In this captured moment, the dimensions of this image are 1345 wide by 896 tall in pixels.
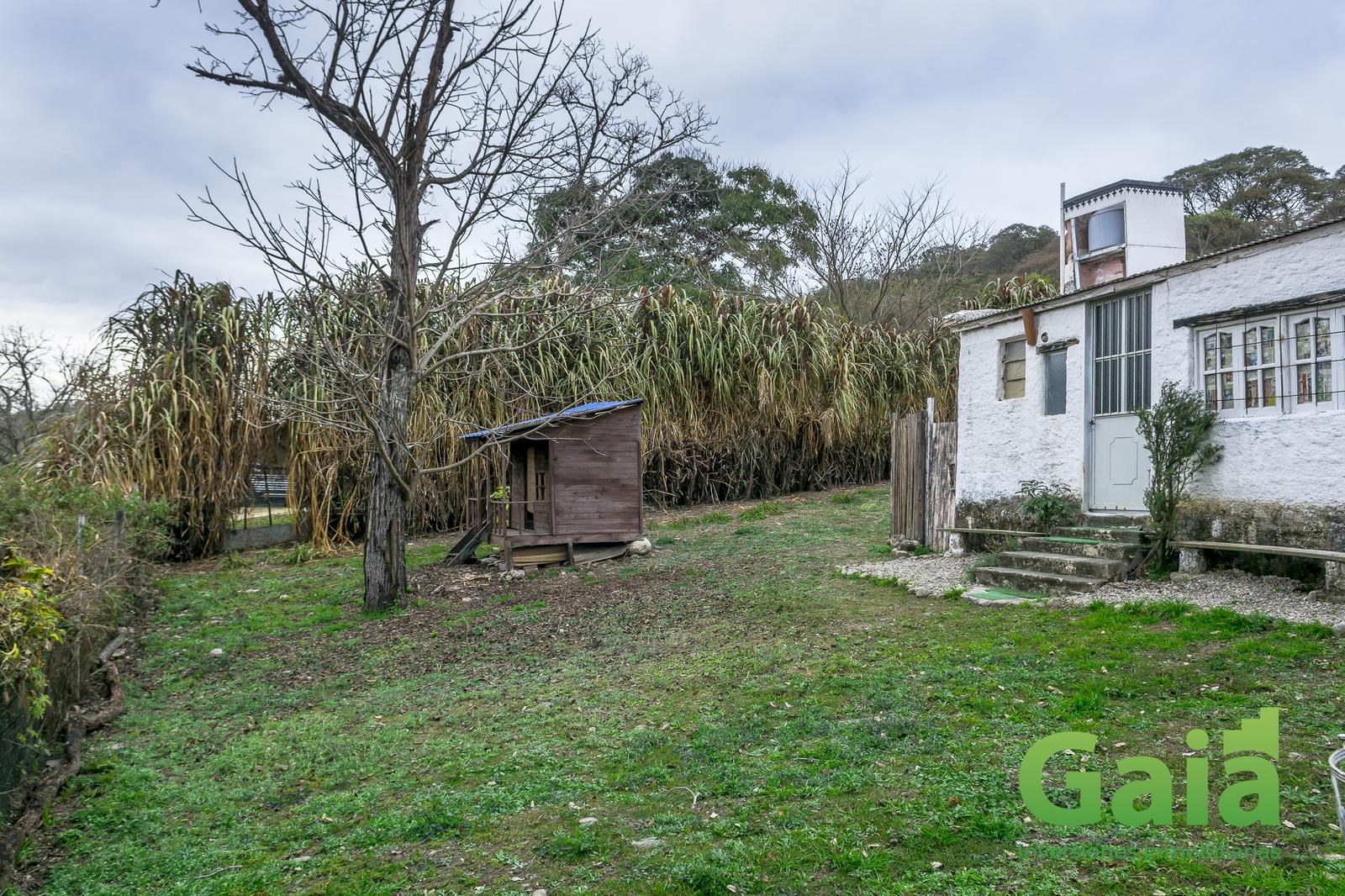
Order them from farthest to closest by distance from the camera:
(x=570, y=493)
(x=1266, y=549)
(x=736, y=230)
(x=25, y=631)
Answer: (x=736, y=230), (x=570, y=493), (x=1266, y=549), (x=25, y=631)

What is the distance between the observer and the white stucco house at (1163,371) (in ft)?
23.3

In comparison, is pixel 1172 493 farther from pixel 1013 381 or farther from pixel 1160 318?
pixel 1013 381

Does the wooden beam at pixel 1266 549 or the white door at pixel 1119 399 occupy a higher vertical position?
the white door at pixel 1119 399

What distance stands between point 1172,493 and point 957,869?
6107mm

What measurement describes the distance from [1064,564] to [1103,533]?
0.85m

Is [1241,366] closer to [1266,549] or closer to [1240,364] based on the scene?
[1240,364]

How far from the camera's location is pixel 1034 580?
26.0 ft

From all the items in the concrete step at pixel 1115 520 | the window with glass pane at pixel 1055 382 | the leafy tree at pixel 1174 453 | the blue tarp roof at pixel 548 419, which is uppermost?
the window with glass pane at pixel 1055 382

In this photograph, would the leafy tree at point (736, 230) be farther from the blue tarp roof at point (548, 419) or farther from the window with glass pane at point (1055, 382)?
the window with glass pane at point (1055, 382)

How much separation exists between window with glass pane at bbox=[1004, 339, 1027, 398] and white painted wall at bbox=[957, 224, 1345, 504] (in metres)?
0.11

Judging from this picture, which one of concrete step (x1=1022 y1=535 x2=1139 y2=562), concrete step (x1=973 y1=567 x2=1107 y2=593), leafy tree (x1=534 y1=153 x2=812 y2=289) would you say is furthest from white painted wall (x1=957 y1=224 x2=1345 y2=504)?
leafy tree (x1=534 y1=153 x2=812 y2=289)

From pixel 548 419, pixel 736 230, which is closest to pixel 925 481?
pixel 548 419

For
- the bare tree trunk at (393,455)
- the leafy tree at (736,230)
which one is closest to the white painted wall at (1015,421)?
the bare tree trunk at (393,455)

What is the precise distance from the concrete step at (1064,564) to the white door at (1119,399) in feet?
3.15
